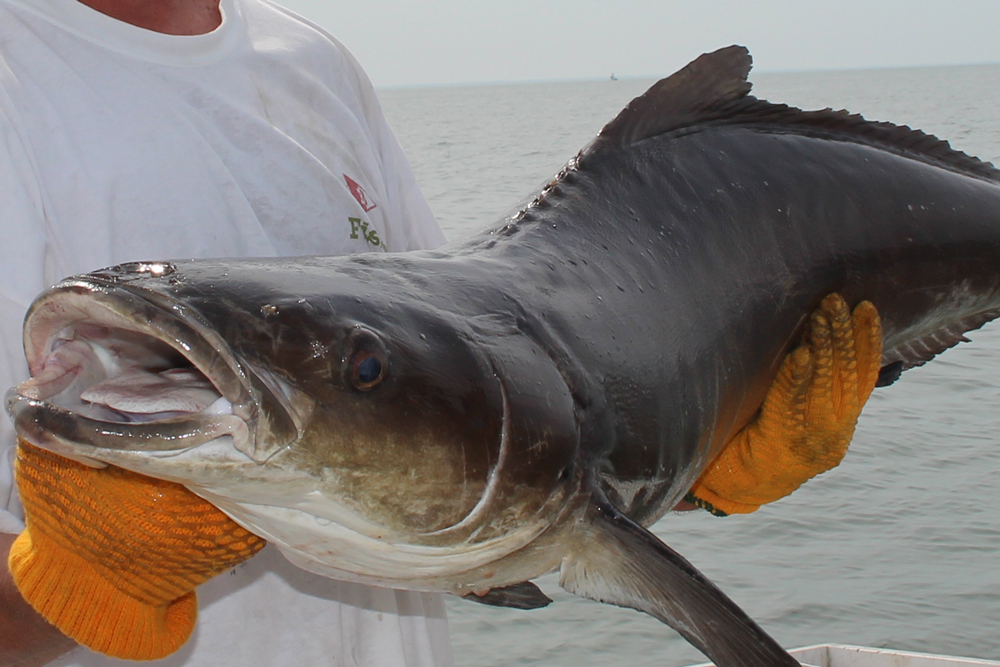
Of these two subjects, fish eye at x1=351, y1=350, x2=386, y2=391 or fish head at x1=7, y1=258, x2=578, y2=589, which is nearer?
fish head at x1=7, y1=258, x2=578, y2=589

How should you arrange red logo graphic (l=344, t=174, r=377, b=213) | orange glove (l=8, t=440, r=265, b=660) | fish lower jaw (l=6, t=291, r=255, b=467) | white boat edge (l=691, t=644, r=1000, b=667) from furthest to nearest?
white boat edge (l=691, t=644, r=1000, b=667), red logo graphic (l=344, t=174, r=377, b=213), orange glove (l=8, t=440, r=265, b=660), fish lower jaw (l=6, t=291, r=255, b=467)

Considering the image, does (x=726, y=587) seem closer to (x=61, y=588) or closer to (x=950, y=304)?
(x=950, y=304)

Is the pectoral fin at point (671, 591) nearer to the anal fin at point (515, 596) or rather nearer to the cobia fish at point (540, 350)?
the cobia fish at point (540, 350)

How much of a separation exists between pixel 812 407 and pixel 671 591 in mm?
832

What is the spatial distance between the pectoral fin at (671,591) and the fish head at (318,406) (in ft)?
0.31

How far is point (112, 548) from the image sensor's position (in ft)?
4.98

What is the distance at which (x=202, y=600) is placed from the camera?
1949 mm

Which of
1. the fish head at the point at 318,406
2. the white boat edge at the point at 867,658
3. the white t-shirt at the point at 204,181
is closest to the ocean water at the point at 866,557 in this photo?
the white boat edge at the point at 867,658

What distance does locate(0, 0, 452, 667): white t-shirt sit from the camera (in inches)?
70.1

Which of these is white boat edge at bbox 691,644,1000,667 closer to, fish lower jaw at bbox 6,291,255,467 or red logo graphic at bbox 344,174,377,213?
red logo graphic at bbox 344,174,377,213

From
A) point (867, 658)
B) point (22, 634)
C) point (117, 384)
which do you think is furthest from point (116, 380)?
point (867, 658)

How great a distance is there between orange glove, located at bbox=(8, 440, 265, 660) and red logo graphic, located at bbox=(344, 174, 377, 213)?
85 cm

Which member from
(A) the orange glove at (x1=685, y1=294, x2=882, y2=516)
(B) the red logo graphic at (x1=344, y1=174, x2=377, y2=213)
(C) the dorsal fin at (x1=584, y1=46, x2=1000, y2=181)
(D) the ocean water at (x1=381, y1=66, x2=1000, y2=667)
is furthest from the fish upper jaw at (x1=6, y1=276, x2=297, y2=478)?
(D) the ocean water at (x1=381, y1=66, x2=1000, y2=667)

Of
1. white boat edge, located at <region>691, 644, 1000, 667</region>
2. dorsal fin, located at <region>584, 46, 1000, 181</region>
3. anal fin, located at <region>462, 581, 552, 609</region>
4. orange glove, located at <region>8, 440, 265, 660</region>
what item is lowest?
white boat edge, located at <region>691, 644, 1000, 667</region>
